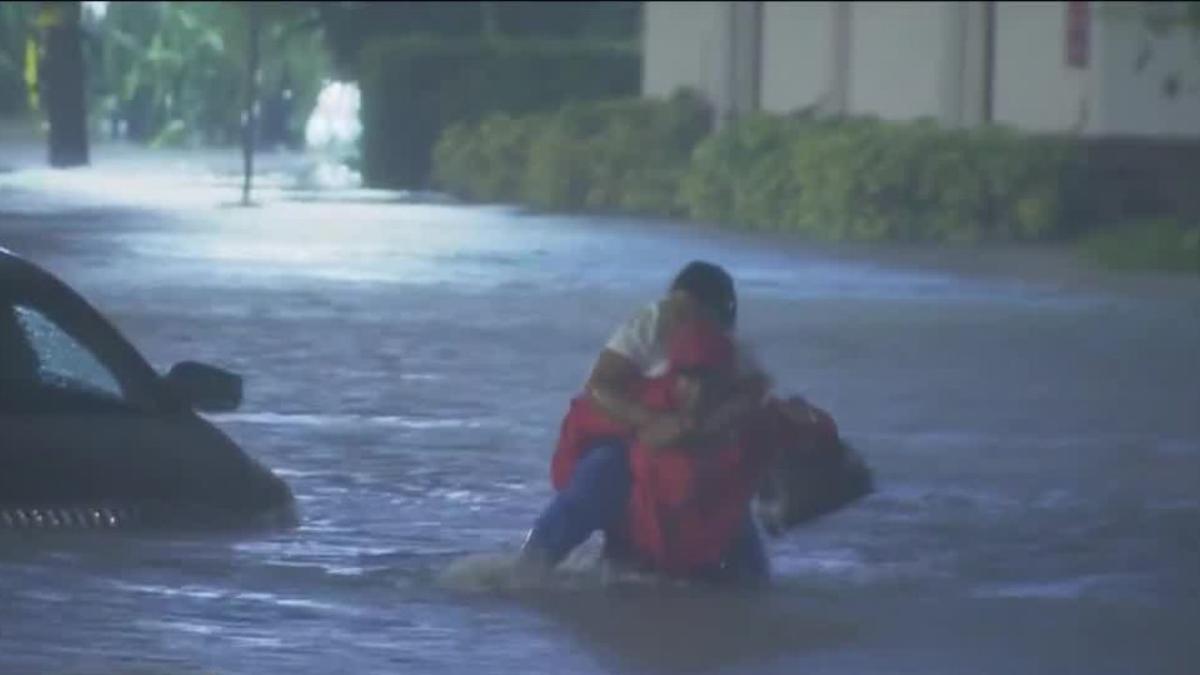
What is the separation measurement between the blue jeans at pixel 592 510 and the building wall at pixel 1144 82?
22762 millimetres

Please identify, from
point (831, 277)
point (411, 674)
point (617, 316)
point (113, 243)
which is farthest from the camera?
point (113, 243)

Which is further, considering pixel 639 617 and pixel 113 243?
pixel 113 243

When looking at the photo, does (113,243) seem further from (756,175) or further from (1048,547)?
(1048,547)

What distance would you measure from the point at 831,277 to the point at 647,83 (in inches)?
679

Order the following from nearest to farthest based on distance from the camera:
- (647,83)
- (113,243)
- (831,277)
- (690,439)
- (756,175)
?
1. (690,439)
2. (831,277)
3. (113,243)
4. (756,175)
5. (647,83)

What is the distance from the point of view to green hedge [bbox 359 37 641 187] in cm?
4719

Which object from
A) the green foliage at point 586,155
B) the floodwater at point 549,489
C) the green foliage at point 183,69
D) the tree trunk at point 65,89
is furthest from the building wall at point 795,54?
the green foliage at point 183,69

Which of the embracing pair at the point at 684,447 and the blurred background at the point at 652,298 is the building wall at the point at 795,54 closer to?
the blurred background at the point at 652,298

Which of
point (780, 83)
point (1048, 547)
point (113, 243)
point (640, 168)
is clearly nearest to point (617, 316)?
point (113, 243)

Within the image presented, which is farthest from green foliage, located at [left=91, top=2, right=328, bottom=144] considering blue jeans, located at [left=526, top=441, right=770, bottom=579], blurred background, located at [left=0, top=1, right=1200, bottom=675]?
blue jeans, located at [left=526, top=441, right=770, bottom=579]

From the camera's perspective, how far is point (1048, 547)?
1355cm

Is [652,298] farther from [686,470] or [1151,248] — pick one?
[686,470]

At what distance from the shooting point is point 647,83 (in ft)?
151

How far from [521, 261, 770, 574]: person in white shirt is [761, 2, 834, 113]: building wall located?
2984cm
